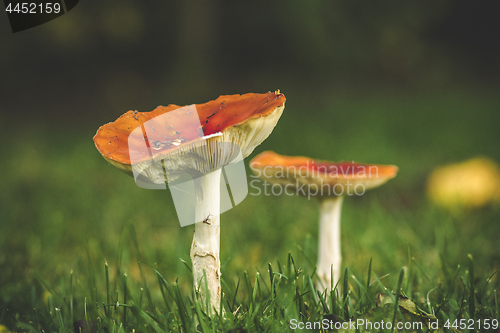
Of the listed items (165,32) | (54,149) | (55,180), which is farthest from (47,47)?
(55,180)

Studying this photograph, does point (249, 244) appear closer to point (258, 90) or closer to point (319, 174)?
point (319, 174)

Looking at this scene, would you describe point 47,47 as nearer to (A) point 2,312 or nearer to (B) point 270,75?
(B) point 270,75

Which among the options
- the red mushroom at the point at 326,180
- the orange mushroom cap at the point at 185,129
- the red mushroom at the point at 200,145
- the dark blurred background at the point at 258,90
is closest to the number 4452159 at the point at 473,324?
the red mushroom at the point at 326,180

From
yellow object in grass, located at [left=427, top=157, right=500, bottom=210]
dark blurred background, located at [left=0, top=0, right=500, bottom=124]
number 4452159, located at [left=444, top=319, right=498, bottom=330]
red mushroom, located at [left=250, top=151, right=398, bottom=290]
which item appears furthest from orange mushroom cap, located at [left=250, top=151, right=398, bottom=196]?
dark blurred background, located at [left=0, top=0, right=500, bottom=124]

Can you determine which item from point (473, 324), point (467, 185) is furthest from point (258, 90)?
point (473, 324)

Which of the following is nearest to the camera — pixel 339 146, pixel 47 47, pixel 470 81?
pixel 339 146
